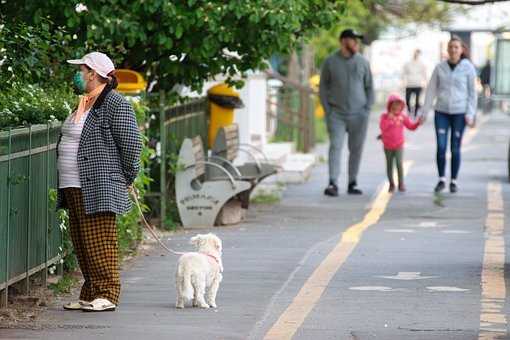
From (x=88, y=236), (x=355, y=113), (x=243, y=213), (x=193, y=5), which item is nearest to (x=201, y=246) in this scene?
(x=88, y=236)

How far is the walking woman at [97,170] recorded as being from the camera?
32.3ft

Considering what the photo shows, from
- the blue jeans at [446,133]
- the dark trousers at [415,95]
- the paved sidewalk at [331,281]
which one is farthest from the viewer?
the dark trousers at [415,95]

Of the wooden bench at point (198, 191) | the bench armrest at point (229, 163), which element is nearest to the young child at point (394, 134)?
the bench armrest at point (229, 163)

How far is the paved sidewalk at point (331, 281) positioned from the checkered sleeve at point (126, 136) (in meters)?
0.94

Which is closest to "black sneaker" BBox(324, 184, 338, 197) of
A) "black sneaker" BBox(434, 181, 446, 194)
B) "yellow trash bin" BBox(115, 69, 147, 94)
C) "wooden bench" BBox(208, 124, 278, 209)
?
"black sneaker" BBox(434, 181, 446, 194)

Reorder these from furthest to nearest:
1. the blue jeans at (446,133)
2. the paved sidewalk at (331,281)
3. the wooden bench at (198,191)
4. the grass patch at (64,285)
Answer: the blue jeans at (446,133), the wooden bench at (198,191), the grass patch at (64,285), the paved sidewalk at (331,281)

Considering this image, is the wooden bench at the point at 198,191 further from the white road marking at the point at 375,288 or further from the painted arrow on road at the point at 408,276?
the white road marking at the point at 375,288

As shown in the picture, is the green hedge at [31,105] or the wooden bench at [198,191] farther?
the wooden bench at [198,191]

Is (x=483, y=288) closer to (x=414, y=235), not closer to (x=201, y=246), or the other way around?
(x=201, y=246)

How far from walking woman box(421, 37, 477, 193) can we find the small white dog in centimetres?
1010

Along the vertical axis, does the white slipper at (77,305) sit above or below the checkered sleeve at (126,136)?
below

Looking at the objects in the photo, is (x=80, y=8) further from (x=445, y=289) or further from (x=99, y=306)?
(x=99, y=306)

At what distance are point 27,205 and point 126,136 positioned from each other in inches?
35.1

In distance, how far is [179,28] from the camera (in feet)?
47.2
